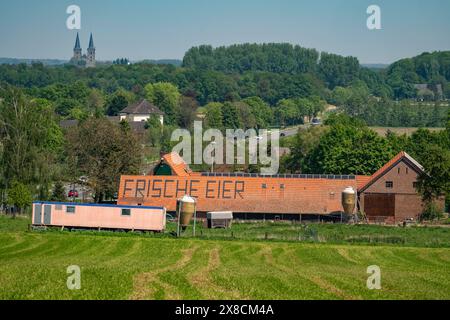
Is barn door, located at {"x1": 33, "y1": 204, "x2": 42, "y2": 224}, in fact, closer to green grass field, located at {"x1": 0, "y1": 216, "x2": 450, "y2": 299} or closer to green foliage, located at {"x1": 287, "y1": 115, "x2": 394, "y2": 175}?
green grass field, located at {"x1": 0, "y1": 216, "x2": 450, "y2": 299}

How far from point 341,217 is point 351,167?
2093 cm

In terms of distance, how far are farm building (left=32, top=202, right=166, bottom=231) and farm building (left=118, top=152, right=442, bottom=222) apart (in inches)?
545

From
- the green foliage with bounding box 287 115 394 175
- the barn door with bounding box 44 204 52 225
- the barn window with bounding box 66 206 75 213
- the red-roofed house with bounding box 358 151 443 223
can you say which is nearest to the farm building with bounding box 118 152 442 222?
the red-roofed house with bounding box 358 151 443 223

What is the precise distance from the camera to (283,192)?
80000 millimetres

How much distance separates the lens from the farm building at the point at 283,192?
7931 centimetres

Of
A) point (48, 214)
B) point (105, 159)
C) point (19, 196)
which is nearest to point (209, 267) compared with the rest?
point (48, 214)

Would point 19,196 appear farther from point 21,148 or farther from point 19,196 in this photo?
point 21,148

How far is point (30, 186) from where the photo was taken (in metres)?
82.1

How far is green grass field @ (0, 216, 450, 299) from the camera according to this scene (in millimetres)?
32844

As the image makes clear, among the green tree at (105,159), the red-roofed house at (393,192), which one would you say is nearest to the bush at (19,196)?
the green tree at (105,159)

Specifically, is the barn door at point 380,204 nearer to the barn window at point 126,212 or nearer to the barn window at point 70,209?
the barn window at point 126,212

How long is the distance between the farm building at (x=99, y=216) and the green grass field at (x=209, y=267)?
201cm
